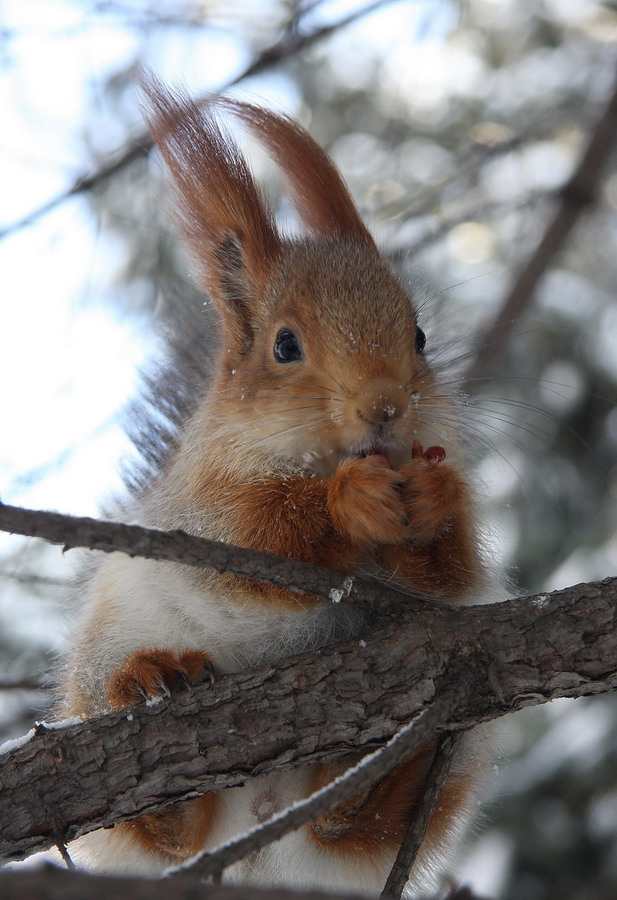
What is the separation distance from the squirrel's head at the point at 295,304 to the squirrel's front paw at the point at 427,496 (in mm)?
135

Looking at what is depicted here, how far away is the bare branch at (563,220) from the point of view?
3.45 m

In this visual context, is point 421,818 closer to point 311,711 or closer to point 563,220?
point 311,711

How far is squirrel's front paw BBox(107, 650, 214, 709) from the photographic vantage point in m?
1.94

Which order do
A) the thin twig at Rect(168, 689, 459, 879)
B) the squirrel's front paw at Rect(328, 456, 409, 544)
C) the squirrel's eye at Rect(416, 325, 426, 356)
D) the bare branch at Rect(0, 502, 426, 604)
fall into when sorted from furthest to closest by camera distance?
the squirrel's eye at Rect(416, 325, 426, 356)
the squirrel's front paw at Rect(328, 456, 409, 544)
the bare branch at Rect(0, 502, 426, 604)
the thin twig at Rect(168, 689, 459, 879)

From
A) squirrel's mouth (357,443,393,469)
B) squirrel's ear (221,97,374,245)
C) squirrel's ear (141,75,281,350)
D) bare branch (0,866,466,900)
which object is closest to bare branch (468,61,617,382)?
squirrel's ear (221,97,374,245)

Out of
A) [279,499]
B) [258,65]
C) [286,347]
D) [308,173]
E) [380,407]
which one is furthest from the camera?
[258,65]

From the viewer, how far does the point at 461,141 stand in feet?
13.9

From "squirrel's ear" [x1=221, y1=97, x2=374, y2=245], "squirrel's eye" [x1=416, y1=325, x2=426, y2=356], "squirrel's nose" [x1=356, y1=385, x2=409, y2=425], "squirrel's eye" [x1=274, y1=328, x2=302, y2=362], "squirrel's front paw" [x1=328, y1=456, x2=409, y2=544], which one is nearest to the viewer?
"squirrel's front paw" [x1=328, y1=456, x2=409, y2=544]

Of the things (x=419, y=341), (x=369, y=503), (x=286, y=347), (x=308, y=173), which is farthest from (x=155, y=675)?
(x=308, y=173)

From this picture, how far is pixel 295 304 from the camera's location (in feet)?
7.84

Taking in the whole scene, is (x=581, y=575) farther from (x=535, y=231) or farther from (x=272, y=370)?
(x=272, y=370)

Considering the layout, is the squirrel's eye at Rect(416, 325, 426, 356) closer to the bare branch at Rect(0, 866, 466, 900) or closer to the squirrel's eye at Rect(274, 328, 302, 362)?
the squirrel's eye at Rect(274, 328, 302, 362)

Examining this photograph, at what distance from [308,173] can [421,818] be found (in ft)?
5.83

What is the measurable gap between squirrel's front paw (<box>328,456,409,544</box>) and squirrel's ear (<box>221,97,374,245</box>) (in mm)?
1100
